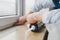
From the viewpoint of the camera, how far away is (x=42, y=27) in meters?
0.89

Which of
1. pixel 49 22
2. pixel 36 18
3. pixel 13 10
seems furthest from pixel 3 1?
pixel 49 22

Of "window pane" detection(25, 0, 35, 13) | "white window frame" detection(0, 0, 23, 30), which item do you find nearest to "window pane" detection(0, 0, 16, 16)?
"white window frame" detection(0, 0, 23, 30)

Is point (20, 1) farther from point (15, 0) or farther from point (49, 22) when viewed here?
point (49, 22)

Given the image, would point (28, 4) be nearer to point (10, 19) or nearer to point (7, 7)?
point (7, 7)

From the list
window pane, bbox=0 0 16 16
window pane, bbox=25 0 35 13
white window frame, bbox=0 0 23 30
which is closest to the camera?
white window frame, bbox=0 0 23 30

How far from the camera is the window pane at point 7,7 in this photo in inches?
53.4

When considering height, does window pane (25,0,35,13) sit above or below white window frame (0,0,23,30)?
above

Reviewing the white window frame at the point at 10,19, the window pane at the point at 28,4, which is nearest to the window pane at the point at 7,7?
the white window frame at the point at 10,19

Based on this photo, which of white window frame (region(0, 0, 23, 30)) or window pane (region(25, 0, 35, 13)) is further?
window pane (region(25, 0, 35, 13))

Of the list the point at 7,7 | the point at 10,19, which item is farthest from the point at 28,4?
the point at 10,19

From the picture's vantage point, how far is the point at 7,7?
1532 mm

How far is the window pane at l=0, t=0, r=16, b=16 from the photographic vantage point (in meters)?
1.36

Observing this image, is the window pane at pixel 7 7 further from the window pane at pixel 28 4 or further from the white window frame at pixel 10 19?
the window pane at pixel 28 4

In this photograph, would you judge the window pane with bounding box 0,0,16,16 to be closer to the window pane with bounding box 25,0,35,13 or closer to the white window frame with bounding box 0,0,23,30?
the white window frame with bounding box 0,0,23,30
